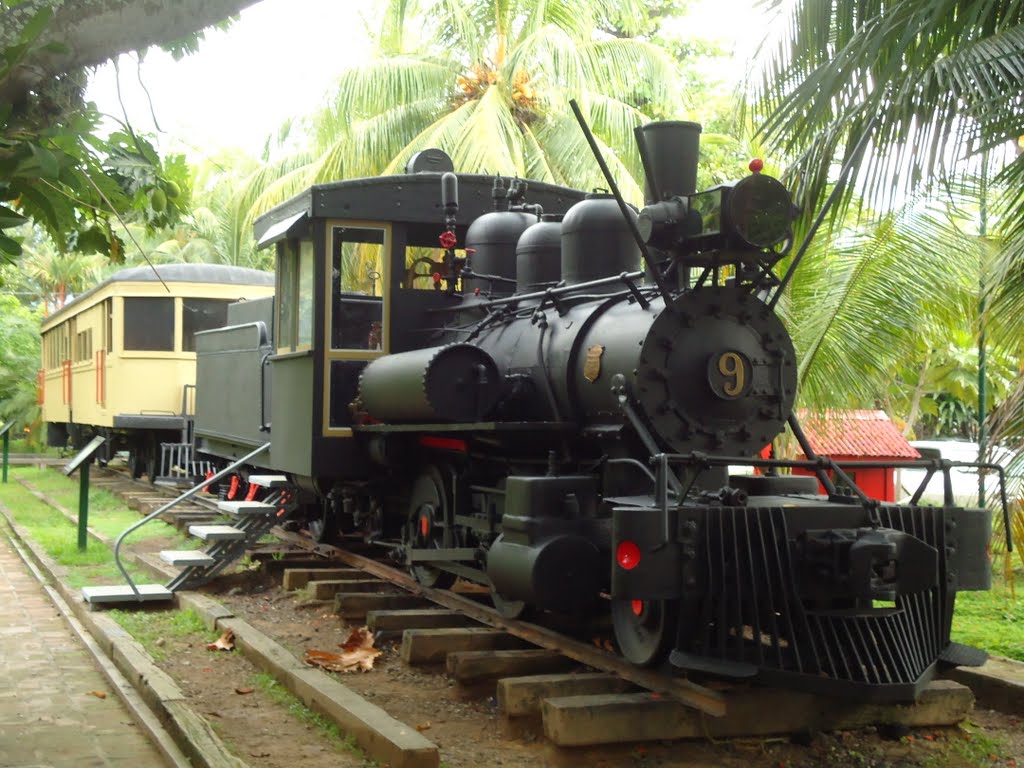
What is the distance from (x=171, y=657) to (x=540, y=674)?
7.49 ft

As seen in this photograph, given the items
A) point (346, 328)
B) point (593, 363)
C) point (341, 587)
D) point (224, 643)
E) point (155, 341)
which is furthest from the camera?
point (155, 341)

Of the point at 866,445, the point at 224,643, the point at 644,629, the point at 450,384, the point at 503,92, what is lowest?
the point at 224,643

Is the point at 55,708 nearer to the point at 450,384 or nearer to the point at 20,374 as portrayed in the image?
the point at 450,384

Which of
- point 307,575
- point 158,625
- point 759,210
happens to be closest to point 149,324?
point 307,575

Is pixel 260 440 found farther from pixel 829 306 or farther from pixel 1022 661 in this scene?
pixel 1022 661

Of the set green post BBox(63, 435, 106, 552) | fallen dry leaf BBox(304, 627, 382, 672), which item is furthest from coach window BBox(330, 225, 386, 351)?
green post BBox(63, 435, 106, 552)

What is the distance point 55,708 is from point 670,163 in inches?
160

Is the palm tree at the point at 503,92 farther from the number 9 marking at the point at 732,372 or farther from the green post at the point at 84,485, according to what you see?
the number 9 marking at the point at 732,372

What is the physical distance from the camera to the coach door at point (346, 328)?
8117mm

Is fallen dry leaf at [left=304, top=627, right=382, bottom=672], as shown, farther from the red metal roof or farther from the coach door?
the red metal roof

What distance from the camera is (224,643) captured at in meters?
6.91

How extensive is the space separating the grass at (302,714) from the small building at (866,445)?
5.72 meters

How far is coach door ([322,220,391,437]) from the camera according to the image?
812 centimetres

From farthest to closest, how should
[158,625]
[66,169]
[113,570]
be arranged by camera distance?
[113,570]
[158,625]
[66,169]
